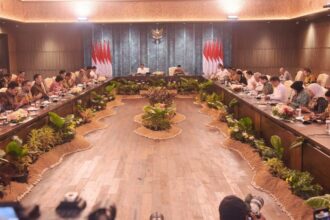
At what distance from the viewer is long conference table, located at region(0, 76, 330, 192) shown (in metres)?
4.60

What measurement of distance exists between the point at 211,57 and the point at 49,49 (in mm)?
6265

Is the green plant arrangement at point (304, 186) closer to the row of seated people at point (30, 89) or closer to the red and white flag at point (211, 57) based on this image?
the row of seated people at point (30, 89)

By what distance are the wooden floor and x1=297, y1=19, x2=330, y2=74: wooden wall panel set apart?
6.40m

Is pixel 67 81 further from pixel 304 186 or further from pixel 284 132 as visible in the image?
pixel 304 186

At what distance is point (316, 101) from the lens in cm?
719

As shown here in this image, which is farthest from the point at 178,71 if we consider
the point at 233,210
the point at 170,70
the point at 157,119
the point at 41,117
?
the point at 233,210

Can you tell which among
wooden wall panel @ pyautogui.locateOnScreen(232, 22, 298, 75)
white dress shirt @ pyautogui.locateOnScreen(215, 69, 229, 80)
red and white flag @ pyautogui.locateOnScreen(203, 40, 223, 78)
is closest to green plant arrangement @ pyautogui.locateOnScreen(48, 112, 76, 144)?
white dress shirt @ pyautogui.locateOnScreen(215, 69, 229, 80)

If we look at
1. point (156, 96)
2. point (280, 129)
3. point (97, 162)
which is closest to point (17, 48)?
point (156, 96)

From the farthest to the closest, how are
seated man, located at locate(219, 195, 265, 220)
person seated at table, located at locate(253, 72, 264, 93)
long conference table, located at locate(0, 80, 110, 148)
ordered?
person seated at table, located at locate(253, 72, 264, 93), long conference table, located at locate(0, 80, 110, 148), seated man, located at locate(219, 195, 265, 220)

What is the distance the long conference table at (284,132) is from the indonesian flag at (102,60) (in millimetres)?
7431

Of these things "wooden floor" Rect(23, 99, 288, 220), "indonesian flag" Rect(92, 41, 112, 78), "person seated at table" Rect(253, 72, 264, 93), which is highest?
"indonesian flag" Rect(92, 41, 112, 78)

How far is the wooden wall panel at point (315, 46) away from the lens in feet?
43.5

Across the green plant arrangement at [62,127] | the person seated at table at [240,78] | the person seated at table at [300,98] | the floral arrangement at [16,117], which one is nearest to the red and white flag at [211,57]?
the person seated at table at [240,78]

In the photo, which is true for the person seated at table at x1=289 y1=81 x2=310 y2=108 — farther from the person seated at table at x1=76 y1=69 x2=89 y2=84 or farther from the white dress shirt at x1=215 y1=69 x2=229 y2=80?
the person seated at table at x1=76 y1=69 x2=89 y2=84
